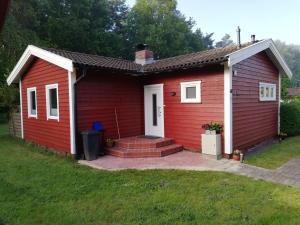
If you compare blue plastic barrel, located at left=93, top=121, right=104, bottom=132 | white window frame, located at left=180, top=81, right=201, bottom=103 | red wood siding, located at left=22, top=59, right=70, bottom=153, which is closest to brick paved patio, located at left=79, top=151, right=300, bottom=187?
blue plastic barrel, located at left=93, top=121, right=104, bottom=132

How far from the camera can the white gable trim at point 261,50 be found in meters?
7.53

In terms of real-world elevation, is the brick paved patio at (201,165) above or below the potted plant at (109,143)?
below

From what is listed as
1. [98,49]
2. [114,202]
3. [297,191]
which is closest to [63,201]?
[114,202]

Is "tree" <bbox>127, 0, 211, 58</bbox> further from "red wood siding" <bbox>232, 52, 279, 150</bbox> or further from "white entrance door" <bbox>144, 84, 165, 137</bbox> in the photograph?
"white entrance door" <bbox>144, 84, 165, 137</bbox>

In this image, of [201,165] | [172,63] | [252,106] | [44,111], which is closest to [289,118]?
[252,106]

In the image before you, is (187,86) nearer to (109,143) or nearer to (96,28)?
(109,143)

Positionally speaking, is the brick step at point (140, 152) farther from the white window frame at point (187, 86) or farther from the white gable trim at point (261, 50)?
the white gable trim at point (261, 50)

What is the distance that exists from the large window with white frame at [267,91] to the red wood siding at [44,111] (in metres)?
7.18

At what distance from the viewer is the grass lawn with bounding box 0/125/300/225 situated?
393 cm

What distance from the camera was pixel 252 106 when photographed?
9.28 metres

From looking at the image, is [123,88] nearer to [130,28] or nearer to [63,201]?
[63,201]

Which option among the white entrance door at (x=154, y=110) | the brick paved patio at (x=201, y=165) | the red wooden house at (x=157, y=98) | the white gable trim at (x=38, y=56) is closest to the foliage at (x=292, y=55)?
the red wooden house at (x=157, y=98)

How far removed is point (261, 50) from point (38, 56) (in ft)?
26.6

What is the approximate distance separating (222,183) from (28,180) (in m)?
4.30
